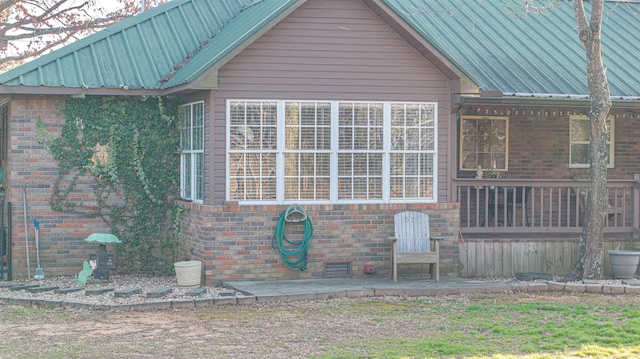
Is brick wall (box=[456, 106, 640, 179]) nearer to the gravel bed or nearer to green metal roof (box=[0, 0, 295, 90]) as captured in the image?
green metal roof (box=[0, 0, 295, 90])

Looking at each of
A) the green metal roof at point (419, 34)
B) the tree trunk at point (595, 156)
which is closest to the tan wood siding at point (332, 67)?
the green metal roof at point (419, 34)

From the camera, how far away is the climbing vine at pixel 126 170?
546 inches

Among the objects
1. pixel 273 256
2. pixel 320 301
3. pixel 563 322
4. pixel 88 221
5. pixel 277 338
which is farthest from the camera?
pixel 88 221

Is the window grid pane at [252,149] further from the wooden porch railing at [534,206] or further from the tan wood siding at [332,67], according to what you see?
the wooden porch railing at [534,206]

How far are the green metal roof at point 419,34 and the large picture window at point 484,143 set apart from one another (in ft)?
5.25

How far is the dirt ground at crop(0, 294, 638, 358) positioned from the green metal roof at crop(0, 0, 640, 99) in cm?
350

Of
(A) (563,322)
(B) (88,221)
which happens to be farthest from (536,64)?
Answer: (B) (88,221)

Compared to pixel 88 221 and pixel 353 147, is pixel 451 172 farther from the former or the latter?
pixel 88 221

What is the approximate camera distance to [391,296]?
1203cm

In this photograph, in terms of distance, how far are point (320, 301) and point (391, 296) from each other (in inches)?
41.3

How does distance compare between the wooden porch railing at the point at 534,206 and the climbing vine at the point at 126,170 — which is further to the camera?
the wooden porch railing at the point at 534,206

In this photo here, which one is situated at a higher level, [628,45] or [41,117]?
[628,45]

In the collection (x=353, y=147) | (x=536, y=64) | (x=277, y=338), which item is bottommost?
(x=277, y=338)

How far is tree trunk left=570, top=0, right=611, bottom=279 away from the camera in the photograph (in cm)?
1276
